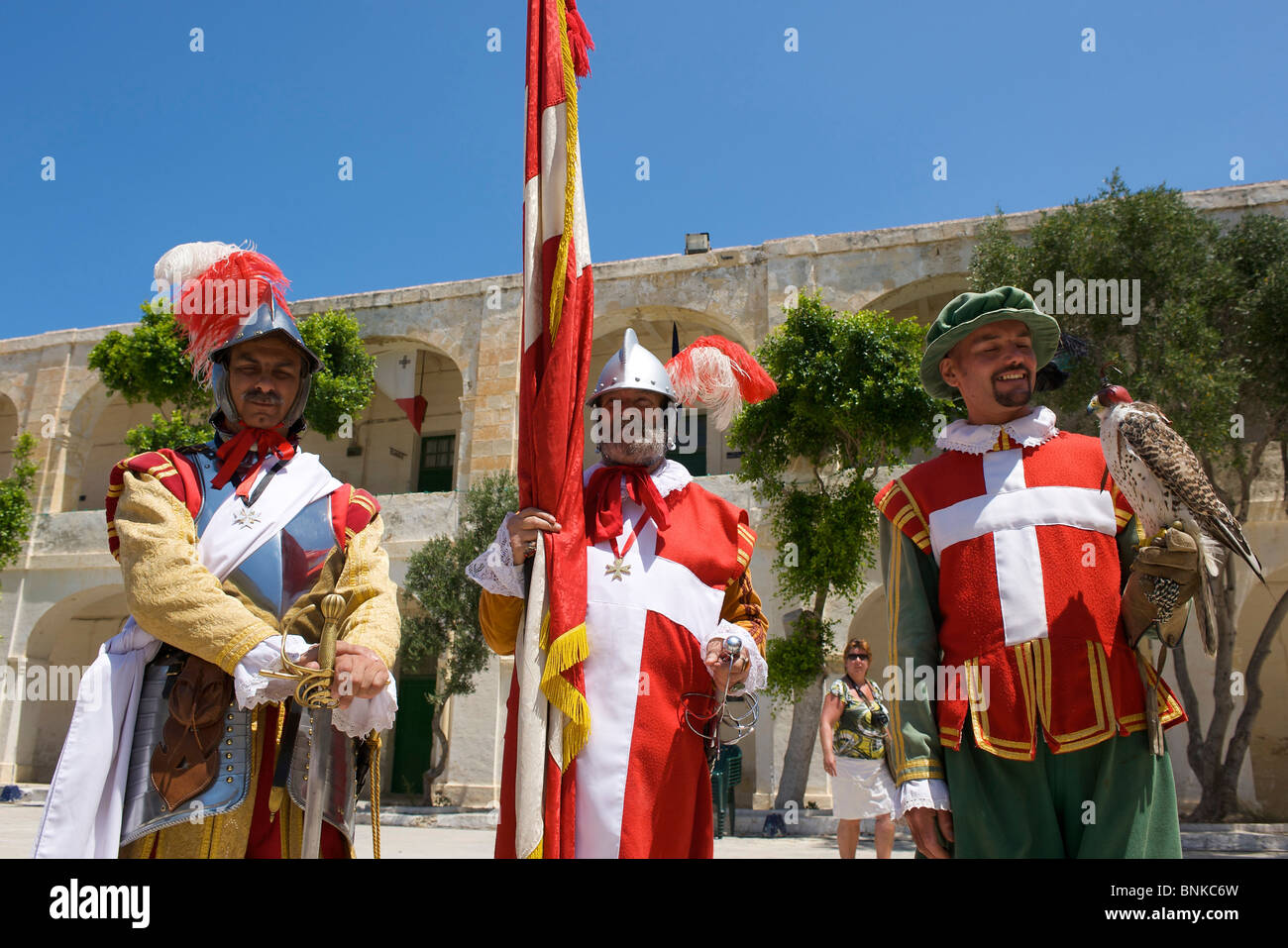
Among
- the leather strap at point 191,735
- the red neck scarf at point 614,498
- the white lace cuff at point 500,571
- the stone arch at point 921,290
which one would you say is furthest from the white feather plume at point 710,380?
the stone arch at point 921,290

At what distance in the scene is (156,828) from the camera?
2.61m

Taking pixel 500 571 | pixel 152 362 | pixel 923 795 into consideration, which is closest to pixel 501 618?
pixel 500 571

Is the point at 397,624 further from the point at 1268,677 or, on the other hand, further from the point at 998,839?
the point at 1268,677

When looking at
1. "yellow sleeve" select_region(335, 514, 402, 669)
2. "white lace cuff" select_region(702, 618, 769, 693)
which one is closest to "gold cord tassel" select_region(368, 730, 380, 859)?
"yellow sleeve" select_region(335, 514, 402, 669)

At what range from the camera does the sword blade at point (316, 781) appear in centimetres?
256

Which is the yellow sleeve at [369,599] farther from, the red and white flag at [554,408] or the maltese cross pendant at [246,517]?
the red and white flag at [554,408]

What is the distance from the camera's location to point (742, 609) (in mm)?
3561

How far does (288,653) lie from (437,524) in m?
15.5

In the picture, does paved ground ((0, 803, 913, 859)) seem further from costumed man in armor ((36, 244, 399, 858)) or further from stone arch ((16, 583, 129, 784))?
stone arch ((16, 583, 129, 784))

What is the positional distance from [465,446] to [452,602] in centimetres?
384

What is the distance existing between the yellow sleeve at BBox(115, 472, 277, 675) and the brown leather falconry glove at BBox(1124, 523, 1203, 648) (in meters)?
2.21

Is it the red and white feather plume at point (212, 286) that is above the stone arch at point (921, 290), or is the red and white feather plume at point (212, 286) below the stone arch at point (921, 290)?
below

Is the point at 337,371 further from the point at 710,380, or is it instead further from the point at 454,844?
the point at 710,380

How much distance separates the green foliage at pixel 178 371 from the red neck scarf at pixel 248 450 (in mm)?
Result: 13829
